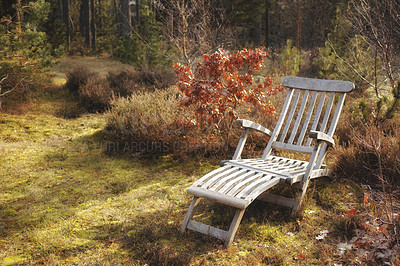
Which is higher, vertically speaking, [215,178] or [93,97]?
[215,178]

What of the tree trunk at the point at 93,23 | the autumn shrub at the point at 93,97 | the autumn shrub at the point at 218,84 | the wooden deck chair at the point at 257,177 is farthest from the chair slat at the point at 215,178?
the tree trunk at the point at 93,23

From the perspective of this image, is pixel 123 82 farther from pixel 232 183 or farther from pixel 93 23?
pixel 93 23

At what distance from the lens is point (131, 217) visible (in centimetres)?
353

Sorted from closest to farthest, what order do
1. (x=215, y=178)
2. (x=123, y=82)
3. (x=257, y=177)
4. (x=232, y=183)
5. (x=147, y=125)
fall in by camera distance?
(x=232, y=183) < (x=215, y=178) < (x=257, y=177) < (x=147, y=125) < (x=123, y=82)

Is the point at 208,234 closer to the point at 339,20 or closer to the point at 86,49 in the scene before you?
the point at 339,20

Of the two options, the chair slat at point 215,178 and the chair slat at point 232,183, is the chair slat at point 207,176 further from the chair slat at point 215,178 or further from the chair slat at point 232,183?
the chair slat at point 232,183

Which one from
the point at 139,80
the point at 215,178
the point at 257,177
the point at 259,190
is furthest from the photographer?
the point at 139,80

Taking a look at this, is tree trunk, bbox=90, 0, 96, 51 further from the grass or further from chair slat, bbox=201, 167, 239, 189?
chair slat, bbox=201, 167, 239, 189

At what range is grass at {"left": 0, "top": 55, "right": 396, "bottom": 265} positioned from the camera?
285cm

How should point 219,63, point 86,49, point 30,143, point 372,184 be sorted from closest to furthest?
point 372,184 → point 219,63 → point 30,143 → point 86,49

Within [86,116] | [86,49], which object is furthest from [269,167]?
[86,49]

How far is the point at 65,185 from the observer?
4.28 meters

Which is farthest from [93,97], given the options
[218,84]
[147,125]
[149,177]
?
[218,84]

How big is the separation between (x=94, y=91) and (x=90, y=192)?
4.27 m
